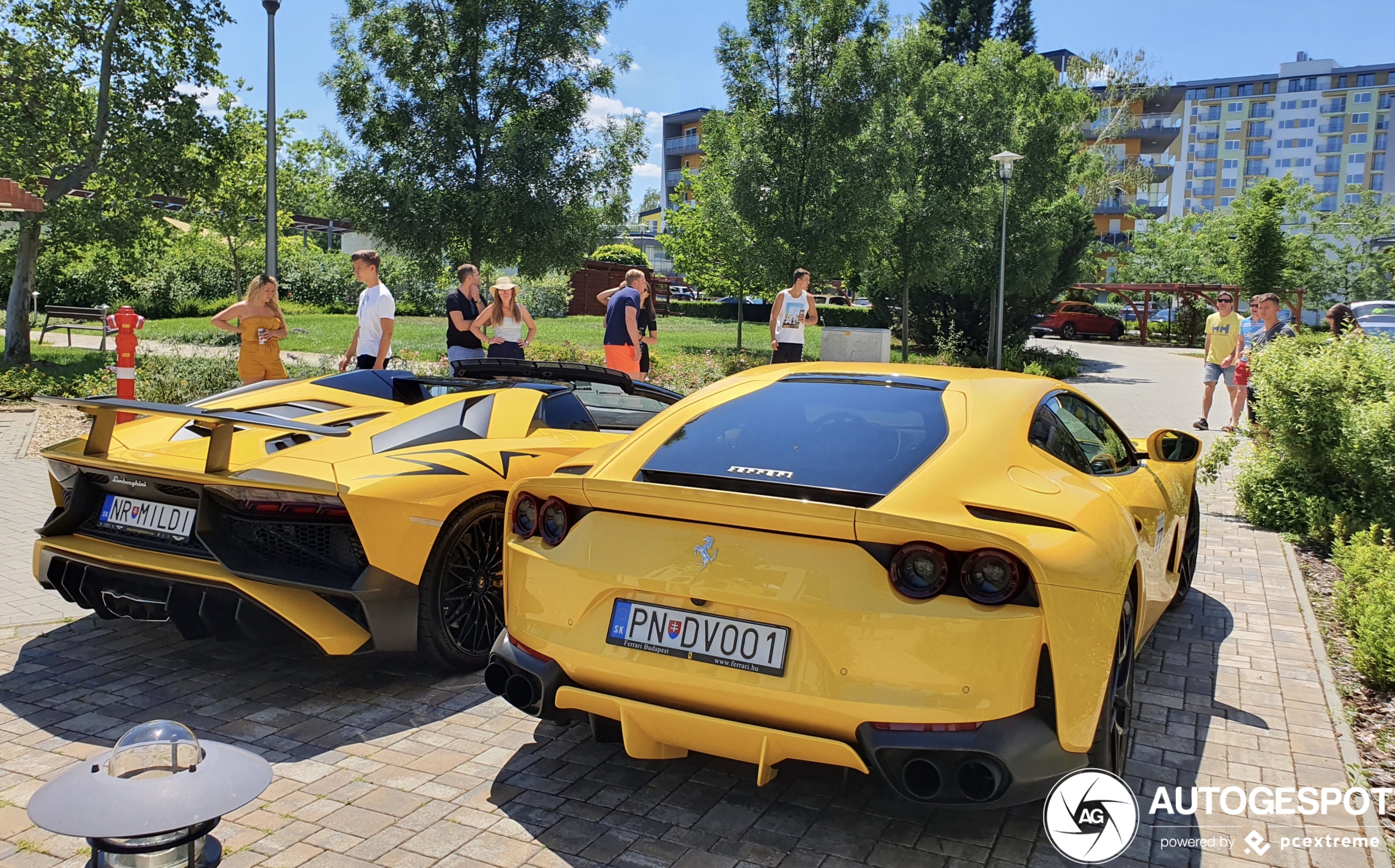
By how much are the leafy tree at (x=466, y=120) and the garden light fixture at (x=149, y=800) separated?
16.0 meters

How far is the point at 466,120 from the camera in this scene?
17594 mm

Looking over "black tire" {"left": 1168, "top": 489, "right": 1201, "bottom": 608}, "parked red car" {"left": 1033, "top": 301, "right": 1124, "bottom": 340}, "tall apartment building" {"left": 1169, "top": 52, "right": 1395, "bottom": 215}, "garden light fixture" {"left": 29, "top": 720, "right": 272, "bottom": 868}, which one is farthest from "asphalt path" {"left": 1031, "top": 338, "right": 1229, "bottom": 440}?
"tall apartment building" {"left": 1169, "top": 52, "right": 1395, "bottom": 215}

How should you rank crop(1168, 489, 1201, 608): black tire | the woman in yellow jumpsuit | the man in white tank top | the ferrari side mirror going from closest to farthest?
1. the ferrari side mirror
2. crop(1168, 489, 1201, 608): black tire
3. the woman in yellow jumpsuit
4. the man in white tank top

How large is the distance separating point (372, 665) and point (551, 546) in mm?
1778

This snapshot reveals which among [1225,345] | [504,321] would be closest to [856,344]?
[1225,345]

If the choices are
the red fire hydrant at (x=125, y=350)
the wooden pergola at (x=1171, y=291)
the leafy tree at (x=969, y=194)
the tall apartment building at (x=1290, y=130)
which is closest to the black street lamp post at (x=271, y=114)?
the red fire hydrant at (x=125, y=350)

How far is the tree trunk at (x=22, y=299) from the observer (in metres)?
16.3

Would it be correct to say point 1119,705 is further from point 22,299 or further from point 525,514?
point 22,299

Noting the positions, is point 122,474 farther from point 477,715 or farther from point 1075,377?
point 1075,377

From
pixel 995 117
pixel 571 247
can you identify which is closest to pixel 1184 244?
pixel 995 117

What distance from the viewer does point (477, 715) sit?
411 centimetres

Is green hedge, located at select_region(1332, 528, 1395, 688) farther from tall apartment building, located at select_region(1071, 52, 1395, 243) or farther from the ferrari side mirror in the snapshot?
tall apartment building, located at select_region(1071, 52, 1395, 243)

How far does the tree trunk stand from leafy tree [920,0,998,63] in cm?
3027

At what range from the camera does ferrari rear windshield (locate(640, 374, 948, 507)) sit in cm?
306
